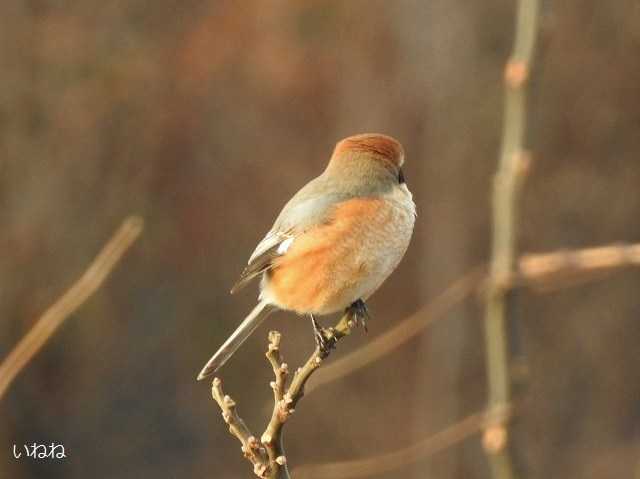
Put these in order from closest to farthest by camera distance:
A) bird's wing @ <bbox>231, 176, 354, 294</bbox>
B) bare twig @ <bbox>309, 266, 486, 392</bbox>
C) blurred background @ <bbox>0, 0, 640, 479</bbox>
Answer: bare twig @ <bbox>309, 266, 486, 392</bbox> < bird's wing @ <bbox>231, 176, 354, 294</bbox> < blurred background @ <bbox>0, 0, 640, 479</bbox>

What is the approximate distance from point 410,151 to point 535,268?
7.17 m

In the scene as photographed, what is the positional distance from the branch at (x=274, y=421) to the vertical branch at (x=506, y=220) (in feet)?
1.60

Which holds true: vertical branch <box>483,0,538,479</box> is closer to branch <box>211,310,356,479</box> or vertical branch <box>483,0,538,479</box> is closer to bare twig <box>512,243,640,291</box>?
bare twig <box>512,243,640,291</box>

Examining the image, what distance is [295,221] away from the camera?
2908 mm

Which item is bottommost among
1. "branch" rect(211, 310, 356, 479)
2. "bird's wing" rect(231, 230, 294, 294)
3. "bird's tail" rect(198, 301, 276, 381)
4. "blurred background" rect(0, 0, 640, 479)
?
"branch" rect(211, 310, 356, 479)

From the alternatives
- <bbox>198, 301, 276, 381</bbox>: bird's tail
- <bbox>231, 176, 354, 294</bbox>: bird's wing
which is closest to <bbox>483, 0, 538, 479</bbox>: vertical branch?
<bbox>198, 301, 276, 381</bbox>: bird's tail

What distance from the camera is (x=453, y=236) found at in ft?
26.9

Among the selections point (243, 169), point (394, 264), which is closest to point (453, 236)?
point (243, 169)

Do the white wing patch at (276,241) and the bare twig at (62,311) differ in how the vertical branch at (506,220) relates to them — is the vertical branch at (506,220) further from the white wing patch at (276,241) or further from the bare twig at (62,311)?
the white wing patch at (276,241)

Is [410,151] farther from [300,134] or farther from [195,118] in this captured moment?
[195,118]

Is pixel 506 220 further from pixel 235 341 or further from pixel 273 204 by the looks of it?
pixel 273 204

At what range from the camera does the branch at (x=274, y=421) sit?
1691 millimetres

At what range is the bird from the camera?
9.04ft

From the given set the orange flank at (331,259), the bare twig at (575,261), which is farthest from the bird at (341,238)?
the bare twig at (575,261)
